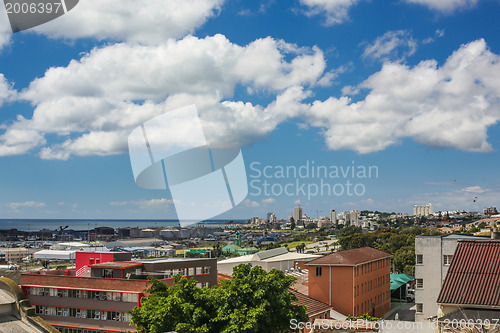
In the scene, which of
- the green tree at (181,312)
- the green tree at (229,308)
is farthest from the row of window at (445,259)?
the green tree at (181,312)

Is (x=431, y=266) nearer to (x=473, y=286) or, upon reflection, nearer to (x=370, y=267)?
(x=370, y=267)

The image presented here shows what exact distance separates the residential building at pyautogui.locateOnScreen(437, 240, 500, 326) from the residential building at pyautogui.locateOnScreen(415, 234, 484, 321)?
37.3 feet

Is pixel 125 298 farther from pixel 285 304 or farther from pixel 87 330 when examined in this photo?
pixel 285 304

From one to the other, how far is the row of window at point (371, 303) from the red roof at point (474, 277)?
61.7 feet

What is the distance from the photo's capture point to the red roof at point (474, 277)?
20203 mm

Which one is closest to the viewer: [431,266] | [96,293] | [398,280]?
[96,293]

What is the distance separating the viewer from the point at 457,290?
2078 cm

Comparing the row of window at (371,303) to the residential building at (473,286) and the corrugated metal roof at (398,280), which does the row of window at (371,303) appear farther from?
the residential building at (473,286)

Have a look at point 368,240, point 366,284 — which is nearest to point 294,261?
point 366,284

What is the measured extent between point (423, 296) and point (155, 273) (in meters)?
18.8

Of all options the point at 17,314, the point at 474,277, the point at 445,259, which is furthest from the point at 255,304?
the point at 17,314

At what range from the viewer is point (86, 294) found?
111 feet

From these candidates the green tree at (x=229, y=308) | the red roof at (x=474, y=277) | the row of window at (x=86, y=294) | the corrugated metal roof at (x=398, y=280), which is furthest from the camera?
the corrugated metal roof at (x=398, y=280)

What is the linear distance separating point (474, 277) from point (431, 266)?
44.6ft
